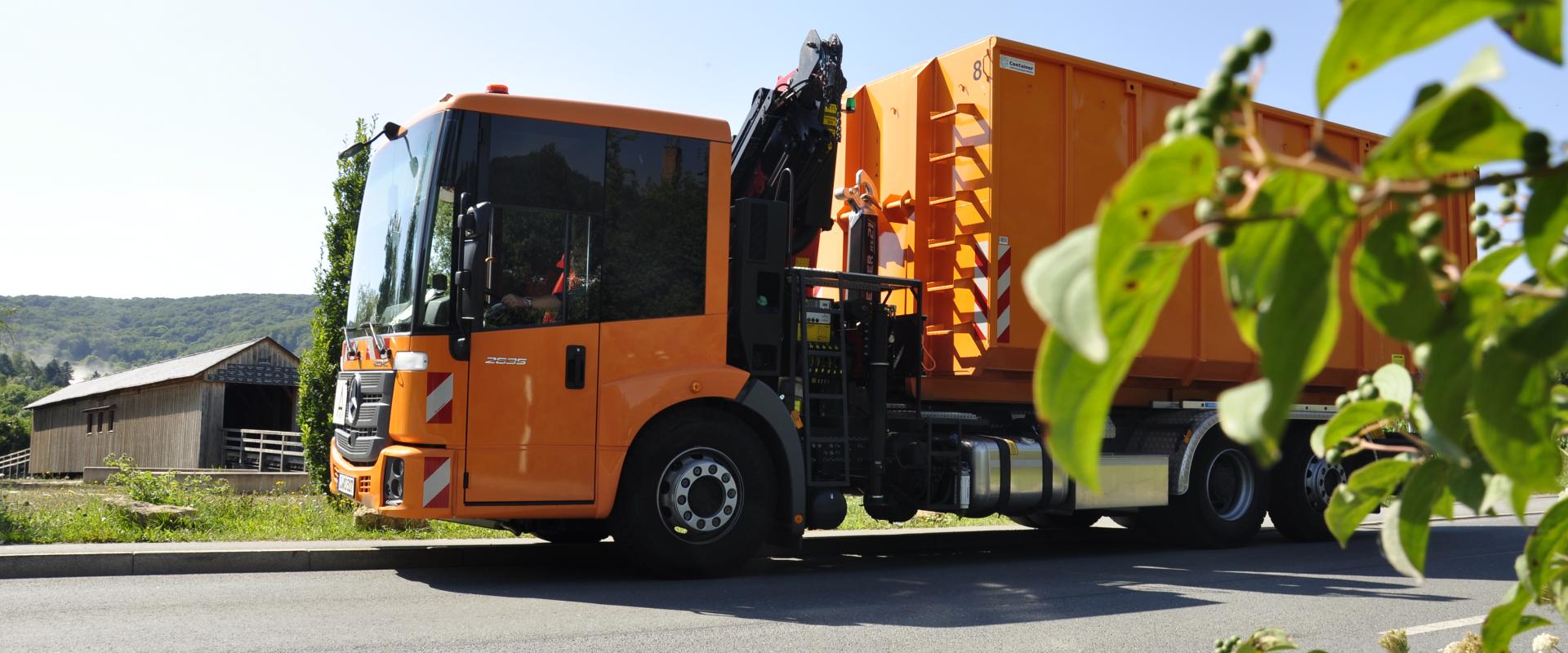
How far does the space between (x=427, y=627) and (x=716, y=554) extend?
2147mm

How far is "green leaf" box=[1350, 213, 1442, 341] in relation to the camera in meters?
0.61

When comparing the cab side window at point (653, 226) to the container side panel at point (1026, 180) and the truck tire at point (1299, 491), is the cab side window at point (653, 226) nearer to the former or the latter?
the container side panel at point (1026, 180)

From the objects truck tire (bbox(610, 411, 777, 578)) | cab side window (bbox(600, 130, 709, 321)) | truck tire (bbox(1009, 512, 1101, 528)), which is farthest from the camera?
truck tire (bbox(1009, 512, 1101, 528))

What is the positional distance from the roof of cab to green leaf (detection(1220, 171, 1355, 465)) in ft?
23.2

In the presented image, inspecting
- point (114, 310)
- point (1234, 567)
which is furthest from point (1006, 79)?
point (114, 310)

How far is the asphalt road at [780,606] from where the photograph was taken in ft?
18.2

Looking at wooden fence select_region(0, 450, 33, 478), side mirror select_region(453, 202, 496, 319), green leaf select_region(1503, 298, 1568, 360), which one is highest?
side mirror select_region(453, 202, 496, 319)

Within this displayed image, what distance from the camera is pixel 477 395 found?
7.10m

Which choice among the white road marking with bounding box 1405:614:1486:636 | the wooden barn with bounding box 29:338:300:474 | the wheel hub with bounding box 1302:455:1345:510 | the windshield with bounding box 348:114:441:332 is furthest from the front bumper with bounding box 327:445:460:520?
the wooden barn with bounding box 29:338:300:474

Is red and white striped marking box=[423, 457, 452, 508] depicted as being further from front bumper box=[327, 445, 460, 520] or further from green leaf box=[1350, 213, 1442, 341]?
green leaf box=[1350, 213, 1442, 341]

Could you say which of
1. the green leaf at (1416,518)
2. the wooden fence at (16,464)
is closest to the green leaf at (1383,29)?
the green leaf at (1416,518)

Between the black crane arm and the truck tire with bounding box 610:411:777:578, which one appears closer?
the truck tire with bounding box 610:411:777:578

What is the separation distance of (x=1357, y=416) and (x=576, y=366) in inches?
260

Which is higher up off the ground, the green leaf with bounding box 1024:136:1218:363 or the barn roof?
the barn roof
